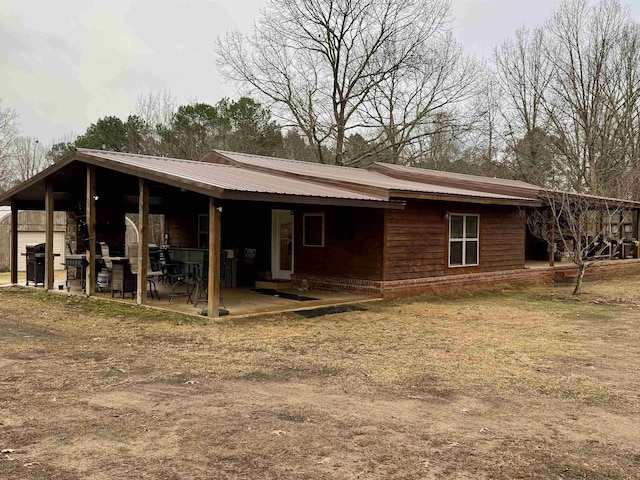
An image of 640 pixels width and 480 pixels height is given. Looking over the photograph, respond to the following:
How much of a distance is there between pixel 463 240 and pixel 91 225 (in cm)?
799

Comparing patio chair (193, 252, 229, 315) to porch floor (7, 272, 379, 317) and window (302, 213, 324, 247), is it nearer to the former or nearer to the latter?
porch floor (7, 272, 379, 317)

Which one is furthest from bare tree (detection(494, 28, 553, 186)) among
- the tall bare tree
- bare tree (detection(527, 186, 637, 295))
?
bare tree (detection(527, 186, 637, 295))

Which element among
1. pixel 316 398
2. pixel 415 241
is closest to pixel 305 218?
pixel 415 241

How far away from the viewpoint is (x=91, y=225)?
1123 centimetres

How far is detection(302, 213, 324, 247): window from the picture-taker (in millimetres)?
12961

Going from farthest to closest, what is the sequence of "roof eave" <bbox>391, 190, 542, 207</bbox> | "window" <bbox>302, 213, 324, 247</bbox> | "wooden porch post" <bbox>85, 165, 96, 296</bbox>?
"window" <bbox>302, 213, 324, 247</bbox>, "roof eave" <bbox>391, 190, 542, 207</bbox>, "wooden porch post" <bbox>85, 165, 96, 296</bbox>

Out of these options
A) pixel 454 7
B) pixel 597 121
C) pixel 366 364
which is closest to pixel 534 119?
pixel 597 121

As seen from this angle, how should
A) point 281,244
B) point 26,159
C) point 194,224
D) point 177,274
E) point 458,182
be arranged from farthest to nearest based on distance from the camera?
point 26,159 → point 458,182 → point 194,224 → point 281,244 → point 177,274

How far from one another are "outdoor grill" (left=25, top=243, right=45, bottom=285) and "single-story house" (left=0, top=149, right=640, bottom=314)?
73 centimetres


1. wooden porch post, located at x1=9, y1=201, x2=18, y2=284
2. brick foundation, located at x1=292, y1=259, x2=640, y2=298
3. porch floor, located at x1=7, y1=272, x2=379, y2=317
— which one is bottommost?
porch floor, located at x1=7, y1=272, x2=379, y2=317

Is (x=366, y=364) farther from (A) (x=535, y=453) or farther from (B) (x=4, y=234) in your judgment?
(B) (x=4, y=234)

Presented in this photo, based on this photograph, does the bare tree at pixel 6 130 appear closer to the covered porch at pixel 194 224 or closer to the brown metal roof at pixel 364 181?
the covered porch at pixel 194 224

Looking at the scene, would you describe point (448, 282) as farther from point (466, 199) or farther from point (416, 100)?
point (416, 100)

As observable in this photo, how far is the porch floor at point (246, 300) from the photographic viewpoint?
9.93 metres
